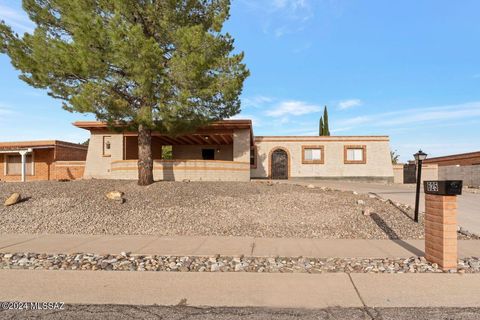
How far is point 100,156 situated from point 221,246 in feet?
58.5

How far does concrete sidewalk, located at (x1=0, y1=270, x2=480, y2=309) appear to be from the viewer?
14.0ft

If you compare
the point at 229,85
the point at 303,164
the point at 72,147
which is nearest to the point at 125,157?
the point at 72,147

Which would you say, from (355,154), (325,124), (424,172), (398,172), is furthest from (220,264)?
(325,124)

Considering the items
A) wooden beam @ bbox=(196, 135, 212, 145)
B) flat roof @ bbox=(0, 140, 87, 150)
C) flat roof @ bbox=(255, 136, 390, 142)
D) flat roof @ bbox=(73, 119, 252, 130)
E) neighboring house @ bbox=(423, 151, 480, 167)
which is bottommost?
neighboring house @ bbox=(423, 151, 480, 167)

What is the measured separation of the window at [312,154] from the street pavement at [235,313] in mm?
23230

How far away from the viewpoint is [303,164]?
2709cm

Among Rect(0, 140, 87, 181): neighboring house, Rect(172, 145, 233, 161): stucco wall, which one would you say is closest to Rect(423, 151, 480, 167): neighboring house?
Rect(172, 145, 233, 161): stucco wall

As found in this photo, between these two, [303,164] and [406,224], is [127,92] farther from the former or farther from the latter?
[303,164]

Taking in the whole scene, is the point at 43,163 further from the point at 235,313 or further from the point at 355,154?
Result: the point at 235,313

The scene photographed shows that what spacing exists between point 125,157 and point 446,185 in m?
19.9

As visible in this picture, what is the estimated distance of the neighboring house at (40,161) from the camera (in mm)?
24109

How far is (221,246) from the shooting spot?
721 cm

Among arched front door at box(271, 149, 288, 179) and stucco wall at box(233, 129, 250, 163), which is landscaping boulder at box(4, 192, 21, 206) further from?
arched front door at box(271, 149, 288, 179)

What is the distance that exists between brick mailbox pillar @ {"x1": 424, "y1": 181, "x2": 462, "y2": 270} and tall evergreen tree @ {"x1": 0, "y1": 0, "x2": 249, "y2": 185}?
26.7 feet
